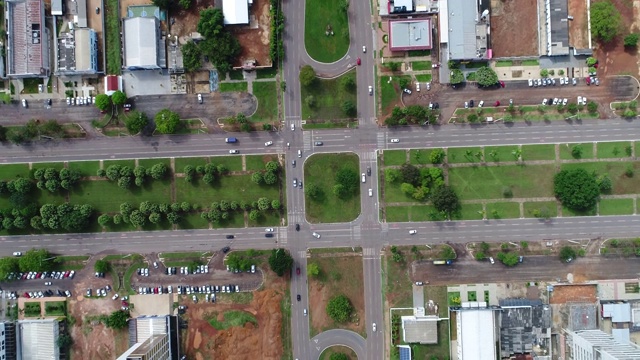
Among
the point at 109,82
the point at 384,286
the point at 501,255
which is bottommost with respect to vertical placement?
the point at 384,286

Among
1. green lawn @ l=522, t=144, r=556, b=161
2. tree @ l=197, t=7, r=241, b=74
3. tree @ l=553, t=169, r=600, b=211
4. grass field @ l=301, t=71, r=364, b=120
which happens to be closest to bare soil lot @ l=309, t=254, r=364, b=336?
grass field @ l=301, t=71, r=364, b=120

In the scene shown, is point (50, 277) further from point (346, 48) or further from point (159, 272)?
point (346, 48)

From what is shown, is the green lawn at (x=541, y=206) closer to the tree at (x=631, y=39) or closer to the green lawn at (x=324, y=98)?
the tree at (x=631, y=39)

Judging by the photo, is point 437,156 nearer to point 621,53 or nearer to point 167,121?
point 621,53

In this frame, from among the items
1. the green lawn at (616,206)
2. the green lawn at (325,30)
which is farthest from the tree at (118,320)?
the green lawn at (616,206)

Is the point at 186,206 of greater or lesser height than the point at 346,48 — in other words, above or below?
Answer: below

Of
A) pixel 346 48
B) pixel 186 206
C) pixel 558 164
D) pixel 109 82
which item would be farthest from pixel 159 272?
pixel 558 164
